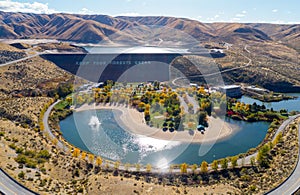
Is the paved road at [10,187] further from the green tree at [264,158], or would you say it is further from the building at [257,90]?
the building at [257,90]

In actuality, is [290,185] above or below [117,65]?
below

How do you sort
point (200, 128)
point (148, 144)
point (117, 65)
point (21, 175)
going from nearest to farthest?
point (21, 175)
point (148, 144)
point (200, 128)
point (117, 65)

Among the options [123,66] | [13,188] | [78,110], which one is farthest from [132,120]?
[123,66]

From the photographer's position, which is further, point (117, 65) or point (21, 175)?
point (117, 65)

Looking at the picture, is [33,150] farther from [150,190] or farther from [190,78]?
[190,78]

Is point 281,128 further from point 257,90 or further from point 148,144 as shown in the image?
point 257,90

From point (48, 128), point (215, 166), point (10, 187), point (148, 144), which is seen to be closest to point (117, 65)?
point (48, 128)

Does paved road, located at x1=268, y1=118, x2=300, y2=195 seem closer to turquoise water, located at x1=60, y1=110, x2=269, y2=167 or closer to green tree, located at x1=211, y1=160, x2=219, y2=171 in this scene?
green tree, located at x1=211, y1=160, x2=219, y2=171
